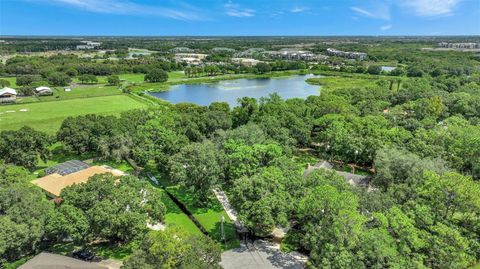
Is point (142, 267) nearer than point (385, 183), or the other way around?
point (142, 267)

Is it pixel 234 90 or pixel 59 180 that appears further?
pixel 234 90

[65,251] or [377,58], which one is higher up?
[377,58]

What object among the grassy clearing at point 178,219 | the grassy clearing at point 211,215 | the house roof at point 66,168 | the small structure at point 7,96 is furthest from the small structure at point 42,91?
the grassy clearing at point 178,219

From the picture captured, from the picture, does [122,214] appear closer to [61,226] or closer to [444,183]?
[61,226]

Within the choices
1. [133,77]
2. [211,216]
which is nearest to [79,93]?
[133,77]

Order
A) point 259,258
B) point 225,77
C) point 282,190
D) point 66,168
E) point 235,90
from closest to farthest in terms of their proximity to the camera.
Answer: point 259,258 → point 282,190 → point 66,168 → point 235,90 → point 225,77

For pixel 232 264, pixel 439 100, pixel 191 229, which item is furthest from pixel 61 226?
pixel 439 100

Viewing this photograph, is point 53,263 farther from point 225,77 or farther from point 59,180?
point 225,77
